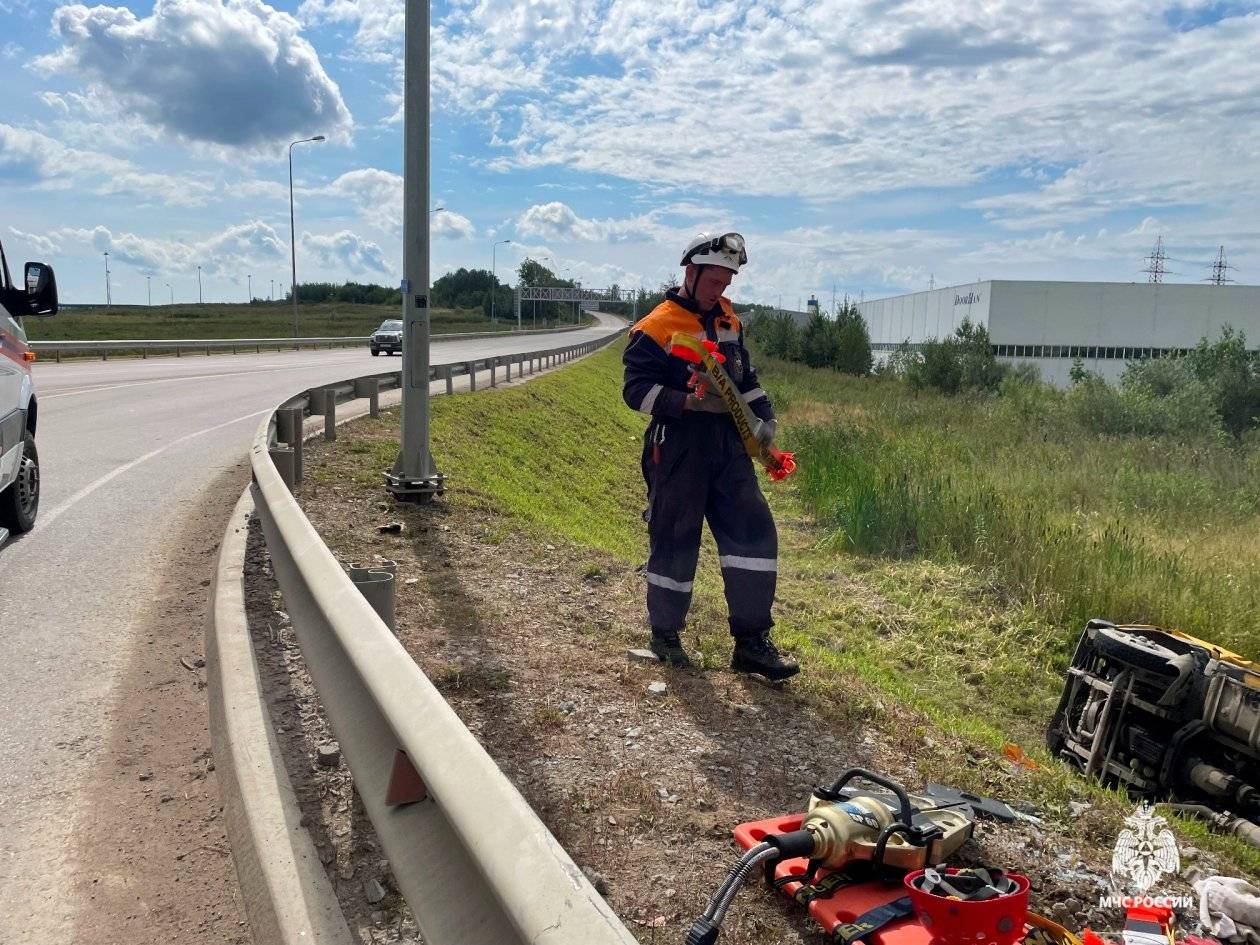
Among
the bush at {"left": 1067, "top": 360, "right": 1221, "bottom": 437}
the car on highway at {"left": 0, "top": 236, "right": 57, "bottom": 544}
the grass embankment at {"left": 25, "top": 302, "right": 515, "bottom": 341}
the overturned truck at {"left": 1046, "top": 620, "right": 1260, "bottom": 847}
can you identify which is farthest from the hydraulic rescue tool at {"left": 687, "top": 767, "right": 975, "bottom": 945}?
the grass embankment at {"left": 25, "top": 302, "right": 515, "bottom": 341}

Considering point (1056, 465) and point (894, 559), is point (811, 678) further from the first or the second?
point (1056, 465)

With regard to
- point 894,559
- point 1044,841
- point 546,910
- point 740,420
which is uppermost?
point 740,420

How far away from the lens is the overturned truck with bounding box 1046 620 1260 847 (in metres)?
4.12

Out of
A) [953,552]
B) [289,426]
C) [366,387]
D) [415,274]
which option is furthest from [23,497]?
[953,552]

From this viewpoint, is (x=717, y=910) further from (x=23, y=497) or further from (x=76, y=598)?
(x=23, y=497)

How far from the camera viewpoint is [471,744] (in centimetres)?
187

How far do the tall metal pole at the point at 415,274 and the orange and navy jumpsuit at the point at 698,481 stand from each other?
12.2ft

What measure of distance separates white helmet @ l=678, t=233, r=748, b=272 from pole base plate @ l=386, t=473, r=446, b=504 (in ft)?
13.8

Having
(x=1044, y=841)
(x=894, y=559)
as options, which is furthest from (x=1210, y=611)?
(x=1044, y=841)

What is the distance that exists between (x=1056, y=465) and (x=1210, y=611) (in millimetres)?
8318

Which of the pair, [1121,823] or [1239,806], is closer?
[1121,823]

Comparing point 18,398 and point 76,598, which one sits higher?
point 18,398

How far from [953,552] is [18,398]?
8.36 meters

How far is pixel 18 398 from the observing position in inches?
276
